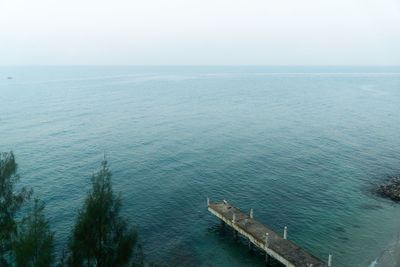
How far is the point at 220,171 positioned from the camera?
63531 mm

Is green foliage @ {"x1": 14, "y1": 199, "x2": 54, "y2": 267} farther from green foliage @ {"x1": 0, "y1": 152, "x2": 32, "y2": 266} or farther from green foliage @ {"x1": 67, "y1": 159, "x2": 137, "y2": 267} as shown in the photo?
green foliage @ {"x1": 0, "y1": 152, "x2": 32, "y2": 266}

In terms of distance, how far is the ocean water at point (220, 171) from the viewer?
41.6 meters

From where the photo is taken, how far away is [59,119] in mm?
106750

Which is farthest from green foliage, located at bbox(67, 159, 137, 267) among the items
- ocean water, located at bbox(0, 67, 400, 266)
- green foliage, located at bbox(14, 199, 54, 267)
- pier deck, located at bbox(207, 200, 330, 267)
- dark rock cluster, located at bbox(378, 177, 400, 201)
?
dark rock cluster, located at bbox(378, 177, 400, 201)

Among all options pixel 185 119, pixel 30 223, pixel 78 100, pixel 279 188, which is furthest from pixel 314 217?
pixel 78 100

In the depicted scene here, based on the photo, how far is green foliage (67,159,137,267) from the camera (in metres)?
25.6

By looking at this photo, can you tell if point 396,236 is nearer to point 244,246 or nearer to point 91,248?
point 244,246

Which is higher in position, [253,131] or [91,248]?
[91,248]

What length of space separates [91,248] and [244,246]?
74.1 ft

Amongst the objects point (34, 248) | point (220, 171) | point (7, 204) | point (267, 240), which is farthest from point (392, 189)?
point (7, 204)

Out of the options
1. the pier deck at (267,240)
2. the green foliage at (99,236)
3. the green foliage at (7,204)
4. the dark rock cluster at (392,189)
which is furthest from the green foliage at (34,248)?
the dark rock cluster at (392,189)

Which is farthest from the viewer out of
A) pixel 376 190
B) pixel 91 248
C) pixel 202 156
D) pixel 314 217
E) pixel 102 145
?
pixel 102 145

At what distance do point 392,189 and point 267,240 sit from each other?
3382 cm

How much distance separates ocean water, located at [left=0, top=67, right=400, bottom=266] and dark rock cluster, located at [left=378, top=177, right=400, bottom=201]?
231 centimetres
